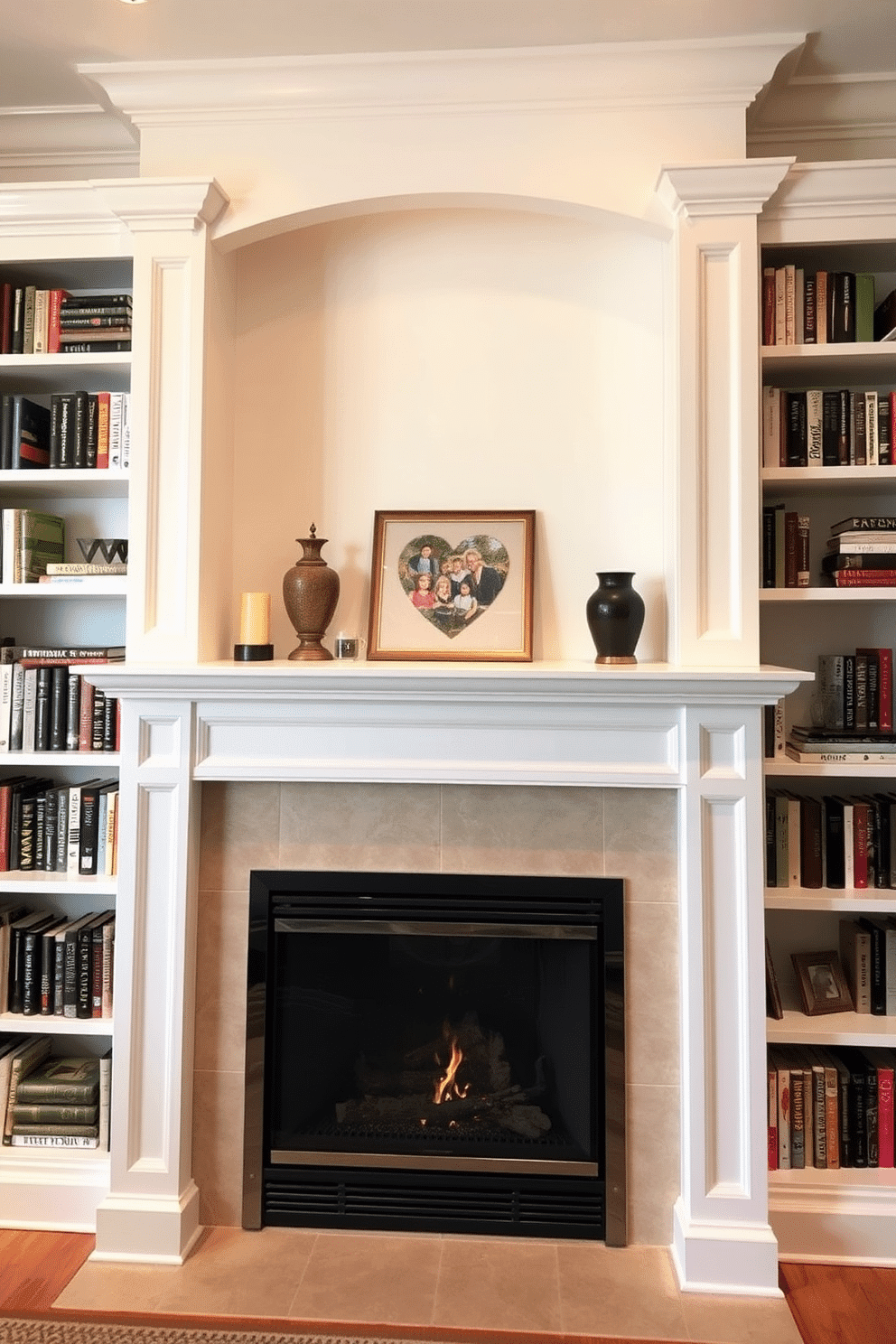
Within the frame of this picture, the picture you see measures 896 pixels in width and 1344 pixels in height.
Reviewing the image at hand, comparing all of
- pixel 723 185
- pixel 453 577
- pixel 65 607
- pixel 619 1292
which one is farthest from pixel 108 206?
pixel 619 1292

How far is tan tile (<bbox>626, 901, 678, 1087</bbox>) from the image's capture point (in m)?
2.16

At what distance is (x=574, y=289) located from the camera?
244cm

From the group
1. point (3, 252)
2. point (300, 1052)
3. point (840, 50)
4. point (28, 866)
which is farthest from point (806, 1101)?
point (3, 252)

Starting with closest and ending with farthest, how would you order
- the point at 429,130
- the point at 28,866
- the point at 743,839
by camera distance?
Result: the point at 743,839 → the point at 429,130 → the point at 28,866

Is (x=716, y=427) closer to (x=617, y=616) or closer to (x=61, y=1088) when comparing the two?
(x=617, y=616)

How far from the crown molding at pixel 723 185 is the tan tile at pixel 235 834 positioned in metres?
1.65

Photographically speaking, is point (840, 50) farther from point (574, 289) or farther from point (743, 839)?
point (743, 839)

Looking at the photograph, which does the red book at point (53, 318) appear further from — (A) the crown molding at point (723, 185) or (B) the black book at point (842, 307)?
(B) the black book at point (842, 307)

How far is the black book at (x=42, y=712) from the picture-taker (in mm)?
2404

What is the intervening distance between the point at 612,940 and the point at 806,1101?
614 millimetres

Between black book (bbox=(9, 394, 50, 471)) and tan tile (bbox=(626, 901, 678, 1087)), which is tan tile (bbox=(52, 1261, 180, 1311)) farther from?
black book (bbox=(9, 394, 50, 471))

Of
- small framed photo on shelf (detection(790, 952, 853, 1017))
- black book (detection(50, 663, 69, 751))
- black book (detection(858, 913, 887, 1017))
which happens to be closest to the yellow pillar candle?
black book (detection(50, 663, 69, 751))

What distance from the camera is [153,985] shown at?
7.15 feet

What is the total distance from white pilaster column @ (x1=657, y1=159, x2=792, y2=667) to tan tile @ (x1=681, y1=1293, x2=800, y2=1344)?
53.3 inches
